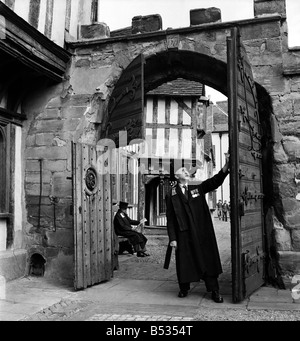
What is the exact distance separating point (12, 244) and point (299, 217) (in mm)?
3890

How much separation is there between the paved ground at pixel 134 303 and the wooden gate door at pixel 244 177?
30 cm

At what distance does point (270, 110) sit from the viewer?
5555mm

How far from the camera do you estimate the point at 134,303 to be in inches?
185

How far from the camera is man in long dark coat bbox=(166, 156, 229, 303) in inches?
189

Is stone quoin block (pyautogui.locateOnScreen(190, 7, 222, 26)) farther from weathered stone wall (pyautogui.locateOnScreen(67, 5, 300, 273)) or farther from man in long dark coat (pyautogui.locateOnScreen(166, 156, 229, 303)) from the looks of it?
man in long dark coat (pyautogui.locateOnScreen(166, 156, 229, 303))

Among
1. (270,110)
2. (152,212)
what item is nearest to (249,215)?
(270,110)

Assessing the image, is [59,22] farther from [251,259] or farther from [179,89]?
[179,89]

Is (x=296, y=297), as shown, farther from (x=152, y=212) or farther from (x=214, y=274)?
(x=152, y=212)

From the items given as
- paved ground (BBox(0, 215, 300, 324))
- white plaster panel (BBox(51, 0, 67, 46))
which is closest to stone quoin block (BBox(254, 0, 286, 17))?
white plaster panel (BBox(51, 0, 67, 46))

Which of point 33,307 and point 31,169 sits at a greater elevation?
point 31,169

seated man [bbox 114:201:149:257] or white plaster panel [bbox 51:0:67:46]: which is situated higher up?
white plaster panel [bbox 51:0:67:46]

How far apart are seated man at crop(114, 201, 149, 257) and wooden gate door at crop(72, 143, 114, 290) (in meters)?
2.80

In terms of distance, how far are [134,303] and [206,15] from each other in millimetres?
3864

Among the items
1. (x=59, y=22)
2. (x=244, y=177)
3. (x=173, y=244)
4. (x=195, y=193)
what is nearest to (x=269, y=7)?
(x=244, y=177)
